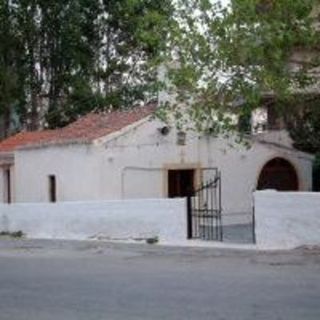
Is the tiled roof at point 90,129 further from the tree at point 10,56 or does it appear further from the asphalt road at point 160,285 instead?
the asphalt road at point 160,285

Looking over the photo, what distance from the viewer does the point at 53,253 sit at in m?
22.2

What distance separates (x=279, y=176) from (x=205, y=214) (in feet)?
27.2

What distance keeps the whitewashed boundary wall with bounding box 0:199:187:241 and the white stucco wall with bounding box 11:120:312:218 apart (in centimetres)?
247

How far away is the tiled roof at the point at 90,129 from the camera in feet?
101

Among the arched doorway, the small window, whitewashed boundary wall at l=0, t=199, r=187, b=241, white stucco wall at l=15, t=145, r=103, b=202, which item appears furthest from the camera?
the arched doorway

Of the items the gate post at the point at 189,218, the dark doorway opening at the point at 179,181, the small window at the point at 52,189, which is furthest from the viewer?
the small window at the point at 52,189

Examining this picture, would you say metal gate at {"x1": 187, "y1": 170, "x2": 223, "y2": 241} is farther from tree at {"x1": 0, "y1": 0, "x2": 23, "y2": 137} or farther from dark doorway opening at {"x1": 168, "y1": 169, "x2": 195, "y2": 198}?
tree at {"x1": 0, "y1": 0, "x2": 23, "y2": 137}

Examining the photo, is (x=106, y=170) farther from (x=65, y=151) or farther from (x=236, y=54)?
(x=236, y=54)

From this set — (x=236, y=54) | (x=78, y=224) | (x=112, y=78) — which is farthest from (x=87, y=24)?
(x=236, y=54)

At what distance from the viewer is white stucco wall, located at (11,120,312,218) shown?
30.2m

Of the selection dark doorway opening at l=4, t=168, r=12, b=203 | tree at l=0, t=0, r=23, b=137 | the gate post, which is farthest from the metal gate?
tree at l=0, t=0, r=23, b=137

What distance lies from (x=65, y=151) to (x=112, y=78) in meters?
14.8

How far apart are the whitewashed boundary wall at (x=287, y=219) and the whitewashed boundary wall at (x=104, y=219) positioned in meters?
2.79

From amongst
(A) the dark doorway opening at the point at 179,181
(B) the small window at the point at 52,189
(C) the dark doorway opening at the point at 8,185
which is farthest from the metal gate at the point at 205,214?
(C) the dark doorway opening at the point at 8,185
